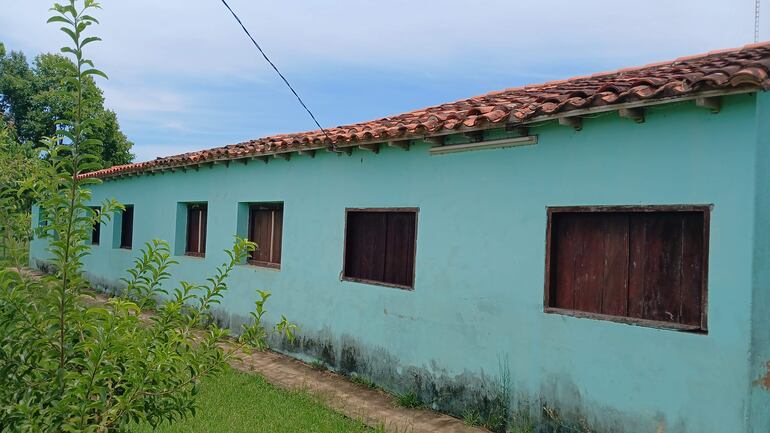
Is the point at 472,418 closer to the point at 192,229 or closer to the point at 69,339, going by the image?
the point at 69,339

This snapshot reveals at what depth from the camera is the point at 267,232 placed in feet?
30.1

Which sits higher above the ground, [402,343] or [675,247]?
[675,247]

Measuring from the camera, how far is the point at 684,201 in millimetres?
4195

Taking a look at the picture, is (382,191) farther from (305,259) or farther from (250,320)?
(250,320)

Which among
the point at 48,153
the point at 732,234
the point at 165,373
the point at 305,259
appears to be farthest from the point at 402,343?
the point at 48,153

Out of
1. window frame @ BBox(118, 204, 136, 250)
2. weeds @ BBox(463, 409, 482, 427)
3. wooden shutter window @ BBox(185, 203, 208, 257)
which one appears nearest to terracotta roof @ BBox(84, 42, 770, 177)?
wooden shutter window @ BBox(185, 203, 208, 257)

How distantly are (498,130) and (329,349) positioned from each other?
3550 millimetres

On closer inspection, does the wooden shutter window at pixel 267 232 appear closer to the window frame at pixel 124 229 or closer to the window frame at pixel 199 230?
the window frame at pixel 199 230

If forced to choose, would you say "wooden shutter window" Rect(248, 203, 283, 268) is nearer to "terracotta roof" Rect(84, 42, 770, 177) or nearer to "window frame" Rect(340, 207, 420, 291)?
"terracotta roof" Rect(84, 42, 770, 177)

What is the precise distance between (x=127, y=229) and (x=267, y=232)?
643 centimetres

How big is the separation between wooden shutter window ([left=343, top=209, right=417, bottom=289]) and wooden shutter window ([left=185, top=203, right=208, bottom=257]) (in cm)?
433

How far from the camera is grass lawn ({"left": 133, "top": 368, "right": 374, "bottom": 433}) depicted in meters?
4.92

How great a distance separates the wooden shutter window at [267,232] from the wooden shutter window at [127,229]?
18.5 feet

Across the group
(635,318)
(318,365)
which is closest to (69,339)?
(635,318)
